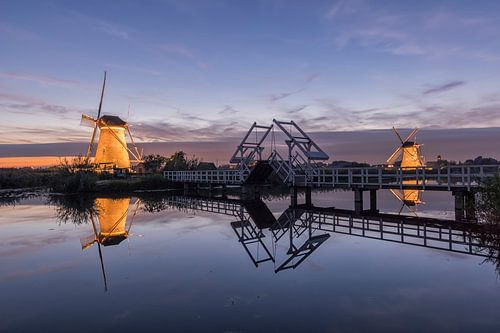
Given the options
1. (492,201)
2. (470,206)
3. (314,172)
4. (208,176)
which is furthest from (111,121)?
(492,201)

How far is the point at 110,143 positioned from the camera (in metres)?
55.8

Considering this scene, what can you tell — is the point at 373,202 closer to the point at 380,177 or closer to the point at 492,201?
the point at 380,177

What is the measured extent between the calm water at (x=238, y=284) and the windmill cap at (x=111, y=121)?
43.1 meters

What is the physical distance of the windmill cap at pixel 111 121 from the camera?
56.5m

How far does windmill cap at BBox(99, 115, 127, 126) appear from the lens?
5647 centimetres

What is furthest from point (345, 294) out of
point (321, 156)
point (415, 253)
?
point (321, 156)

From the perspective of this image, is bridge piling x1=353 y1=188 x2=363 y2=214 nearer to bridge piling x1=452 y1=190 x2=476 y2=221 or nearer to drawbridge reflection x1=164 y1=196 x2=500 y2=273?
drawbridge reflection x1=164 y1=196 x2=500 y2=273

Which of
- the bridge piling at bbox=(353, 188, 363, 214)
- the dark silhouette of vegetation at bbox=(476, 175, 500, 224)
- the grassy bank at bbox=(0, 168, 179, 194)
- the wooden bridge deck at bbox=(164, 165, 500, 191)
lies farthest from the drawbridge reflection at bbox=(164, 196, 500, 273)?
the grassy bank at bbox=(0, 168, 179, 194)

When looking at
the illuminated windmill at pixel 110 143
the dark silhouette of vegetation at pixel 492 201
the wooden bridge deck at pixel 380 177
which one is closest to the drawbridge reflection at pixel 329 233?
the dark silhouette of vegetation at pixel 492 201

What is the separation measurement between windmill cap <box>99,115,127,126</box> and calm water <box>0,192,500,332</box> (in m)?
43.1

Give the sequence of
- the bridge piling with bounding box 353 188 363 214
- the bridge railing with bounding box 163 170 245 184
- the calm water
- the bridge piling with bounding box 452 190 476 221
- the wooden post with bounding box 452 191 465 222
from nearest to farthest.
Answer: the calm water < the bridge piling with bounding box 452 190 476 221 < the wooden post with bounding box 452 191 465 222 < the bridge piling with bounding box 353 188 363 214 < the bridge railing with bounding box 163 170 245 184

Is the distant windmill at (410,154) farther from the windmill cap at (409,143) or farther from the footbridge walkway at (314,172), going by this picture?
the footbridge walkway at (314,172)

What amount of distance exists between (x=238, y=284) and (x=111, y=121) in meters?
52.7

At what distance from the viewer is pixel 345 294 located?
8305mm
